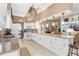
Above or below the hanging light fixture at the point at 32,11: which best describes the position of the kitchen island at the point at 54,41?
below

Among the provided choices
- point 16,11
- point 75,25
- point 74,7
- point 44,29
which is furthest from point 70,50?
point 16,11

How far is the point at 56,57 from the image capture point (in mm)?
2203

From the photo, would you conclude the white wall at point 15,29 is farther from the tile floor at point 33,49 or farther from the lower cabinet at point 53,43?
the lower cabinet at point 53,43

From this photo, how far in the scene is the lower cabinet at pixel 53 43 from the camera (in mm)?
2119

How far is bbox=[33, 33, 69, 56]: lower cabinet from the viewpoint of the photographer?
2.12 metres

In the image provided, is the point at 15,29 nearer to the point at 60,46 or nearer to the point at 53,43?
the point at 53,43

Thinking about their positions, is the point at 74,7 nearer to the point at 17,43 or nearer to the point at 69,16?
the point at 69,16

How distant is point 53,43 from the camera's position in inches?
85.7

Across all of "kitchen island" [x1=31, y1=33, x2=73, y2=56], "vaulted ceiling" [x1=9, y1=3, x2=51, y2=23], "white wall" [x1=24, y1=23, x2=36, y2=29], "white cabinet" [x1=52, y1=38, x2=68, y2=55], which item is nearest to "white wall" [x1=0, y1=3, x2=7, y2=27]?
"vaulted ceiling" [x1=9, y1=3, x2=51, y2=23]

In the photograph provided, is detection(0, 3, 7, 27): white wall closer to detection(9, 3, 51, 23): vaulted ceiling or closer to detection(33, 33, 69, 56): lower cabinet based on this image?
detection(9, 3, 51, 23): vaulted ceiling

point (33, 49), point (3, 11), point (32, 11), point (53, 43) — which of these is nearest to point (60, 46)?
point (53, 43)

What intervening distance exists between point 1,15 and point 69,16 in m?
1.09

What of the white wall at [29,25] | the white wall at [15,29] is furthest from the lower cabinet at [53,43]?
the white wall at [15,29]

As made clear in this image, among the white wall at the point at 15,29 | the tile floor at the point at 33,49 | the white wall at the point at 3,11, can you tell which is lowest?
the tile floor at the point at 33,49
